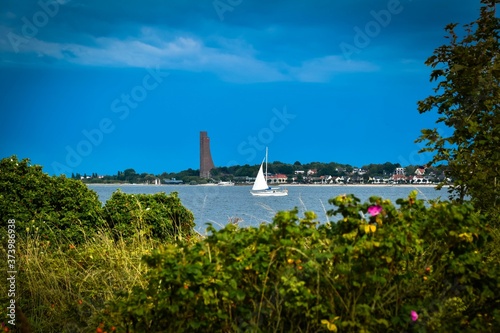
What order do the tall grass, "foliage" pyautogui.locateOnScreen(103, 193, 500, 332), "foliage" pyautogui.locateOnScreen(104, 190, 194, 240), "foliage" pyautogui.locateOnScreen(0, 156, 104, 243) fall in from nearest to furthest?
"foliage" pyautogui.locateOnScreen(103, 193, 500, 332) < the tall grass < "foliage" pyautogui.locateOnScreen(0, 156, 104, 243) < "foliage" pyautogui.locateOnScreen(104, 190, 194, 240)

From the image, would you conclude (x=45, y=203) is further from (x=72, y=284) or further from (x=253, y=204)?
(x=253, y=204)

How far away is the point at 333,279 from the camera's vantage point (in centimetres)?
401

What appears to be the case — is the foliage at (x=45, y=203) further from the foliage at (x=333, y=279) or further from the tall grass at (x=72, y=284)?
the foliage at (x=333, y=279)

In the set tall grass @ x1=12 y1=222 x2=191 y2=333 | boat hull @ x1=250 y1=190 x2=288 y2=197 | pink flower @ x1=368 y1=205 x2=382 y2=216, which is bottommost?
tall grass @ x1=12 y1=222 x2=191 y2=333

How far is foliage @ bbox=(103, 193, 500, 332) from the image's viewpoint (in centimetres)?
384

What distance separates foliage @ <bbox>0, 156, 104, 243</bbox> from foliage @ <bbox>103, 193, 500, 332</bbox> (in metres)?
6.88

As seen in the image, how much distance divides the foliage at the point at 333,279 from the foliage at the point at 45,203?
688 centimetres

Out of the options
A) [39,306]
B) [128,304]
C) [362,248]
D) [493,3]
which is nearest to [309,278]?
[362,248]

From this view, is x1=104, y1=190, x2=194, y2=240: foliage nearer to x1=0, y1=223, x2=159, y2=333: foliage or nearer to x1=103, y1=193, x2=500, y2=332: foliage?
x1=0, y1=223, x2=159, y2=333: foliage

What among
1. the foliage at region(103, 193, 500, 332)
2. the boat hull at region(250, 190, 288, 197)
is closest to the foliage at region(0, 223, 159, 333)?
the foliage at region(103, 193, 500, 332)

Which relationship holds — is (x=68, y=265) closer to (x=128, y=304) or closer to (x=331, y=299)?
(x=128, y=304)

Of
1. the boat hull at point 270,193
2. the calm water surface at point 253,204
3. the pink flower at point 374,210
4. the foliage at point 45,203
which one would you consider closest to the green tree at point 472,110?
the calm water surface at point 253,204

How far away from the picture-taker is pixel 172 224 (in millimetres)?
12617

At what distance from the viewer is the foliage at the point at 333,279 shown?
151 inches
